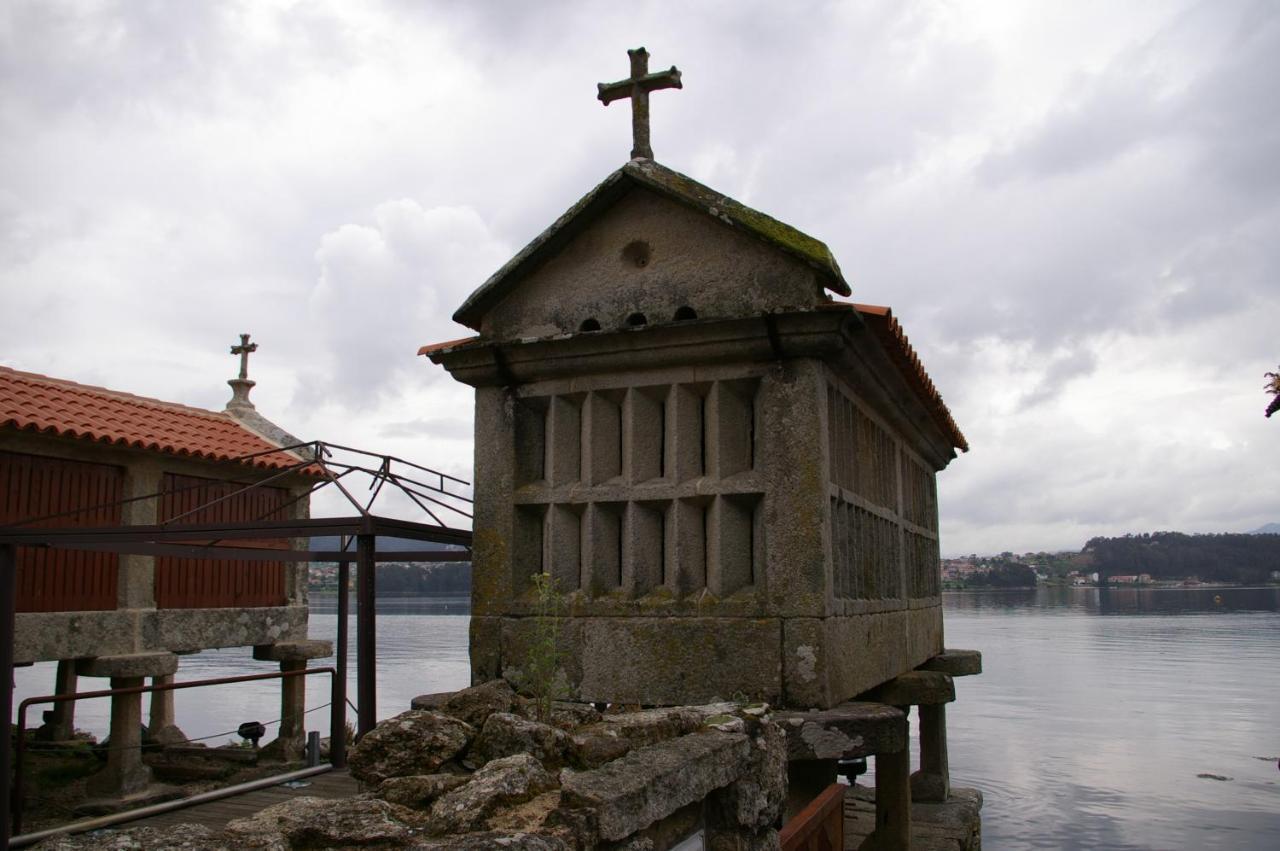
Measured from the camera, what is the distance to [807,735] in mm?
5105

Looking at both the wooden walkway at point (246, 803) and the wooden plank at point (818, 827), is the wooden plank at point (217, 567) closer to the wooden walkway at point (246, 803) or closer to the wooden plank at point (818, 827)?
the wooden walkway at point (246, 803)

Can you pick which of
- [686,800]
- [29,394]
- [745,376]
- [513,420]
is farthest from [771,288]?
[29,394]

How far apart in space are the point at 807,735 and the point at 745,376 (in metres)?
1.83

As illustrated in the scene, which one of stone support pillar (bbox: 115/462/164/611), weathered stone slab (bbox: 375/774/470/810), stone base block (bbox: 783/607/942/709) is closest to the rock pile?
weathered stone slab (bbox: 375/774/470/810)

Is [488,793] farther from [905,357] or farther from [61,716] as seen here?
[61,716]

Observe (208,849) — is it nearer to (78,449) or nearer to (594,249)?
(594,249)

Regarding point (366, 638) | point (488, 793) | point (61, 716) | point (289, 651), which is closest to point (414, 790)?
point (488, 793)

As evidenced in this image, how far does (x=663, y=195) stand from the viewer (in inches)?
239

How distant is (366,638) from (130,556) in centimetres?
734

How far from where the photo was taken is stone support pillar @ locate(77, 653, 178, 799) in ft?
40.2

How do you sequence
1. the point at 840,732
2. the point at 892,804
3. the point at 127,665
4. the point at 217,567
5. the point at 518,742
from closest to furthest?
the point at 518,742, the point at 840,732, the point at 892,804, the point at 127,665, the point at 217,567

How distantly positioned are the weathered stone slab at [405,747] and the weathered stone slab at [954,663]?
6.61 meters

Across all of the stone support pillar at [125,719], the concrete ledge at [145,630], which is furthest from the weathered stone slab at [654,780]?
the stone support pillar at [125,719]

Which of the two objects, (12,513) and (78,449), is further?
(78,449)
